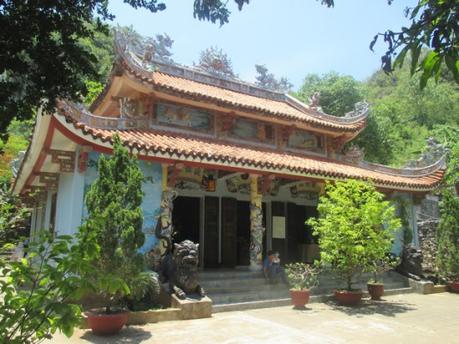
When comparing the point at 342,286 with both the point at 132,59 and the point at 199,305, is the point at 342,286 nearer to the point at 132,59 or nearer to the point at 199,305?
the point at 199,305

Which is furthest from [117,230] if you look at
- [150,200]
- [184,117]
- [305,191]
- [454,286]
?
[454,286]

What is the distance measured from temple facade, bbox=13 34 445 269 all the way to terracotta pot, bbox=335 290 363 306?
2069 mm

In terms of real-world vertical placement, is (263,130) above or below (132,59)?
below

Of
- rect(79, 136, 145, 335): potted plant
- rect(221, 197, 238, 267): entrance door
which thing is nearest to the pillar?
rect(79, 136, 145, 335): potted plant

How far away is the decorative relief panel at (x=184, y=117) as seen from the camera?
34.7 feet

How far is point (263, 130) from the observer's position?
40.1ft

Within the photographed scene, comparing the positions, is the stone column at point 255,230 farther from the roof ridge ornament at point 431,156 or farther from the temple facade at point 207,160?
the roof ridge ornament at point 431,156

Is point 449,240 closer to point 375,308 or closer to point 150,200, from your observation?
point 375,308

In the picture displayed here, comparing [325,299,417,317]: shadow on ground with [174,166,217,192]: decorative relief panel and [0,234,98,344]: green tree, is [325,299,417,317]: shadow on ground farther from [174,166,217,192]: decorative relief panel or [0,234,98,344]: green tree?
[0,234,98,344]: green tree

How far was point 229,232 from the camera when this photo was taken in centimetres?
1120

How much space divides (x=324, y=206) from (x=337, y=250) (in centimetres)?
103

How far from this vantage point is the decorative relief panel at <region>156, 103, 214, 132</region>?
10.6 m

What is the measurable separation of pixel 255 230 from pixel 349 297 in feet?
8.65

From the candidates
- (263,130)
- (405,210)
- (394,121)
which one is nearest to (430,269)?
(405,210)
